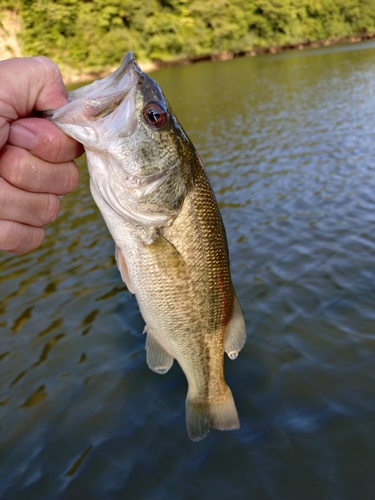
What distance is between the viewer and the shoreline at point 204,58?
44.3 metres

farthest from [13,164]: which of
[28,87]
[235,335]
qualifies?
[235,335]

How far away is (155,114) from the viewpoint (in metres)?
2.22

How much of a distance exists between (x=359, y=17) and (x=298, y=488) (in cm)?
7183

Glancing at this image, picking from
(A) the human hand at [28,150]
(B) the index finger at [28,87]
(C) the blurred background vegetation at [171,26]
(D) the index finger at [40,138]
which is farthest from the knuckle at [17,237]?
(C) the blurred background vegetation at [171,26]

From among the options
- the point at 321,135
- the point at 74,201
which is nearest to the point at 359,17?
the point at 321,135

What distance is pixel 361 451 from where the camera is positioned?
3.46 m

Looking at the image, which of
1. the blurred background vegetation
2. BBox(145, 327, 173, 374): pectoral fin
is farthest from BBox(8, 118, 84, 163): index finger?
the blurred background vegetation

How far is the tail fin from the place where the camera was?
300cm

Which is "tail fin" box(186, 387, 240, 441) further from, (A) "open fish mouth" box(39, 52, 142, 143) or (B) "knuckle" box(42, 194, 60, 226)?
(A) "open fish mouth" box(39, 52, 142, 143)

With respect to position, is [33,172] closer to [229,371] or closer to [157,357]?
[157,357]

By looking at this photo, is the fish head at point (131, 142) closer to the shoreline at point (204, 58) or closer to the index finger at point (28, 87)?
the index finger at point (28, 87)

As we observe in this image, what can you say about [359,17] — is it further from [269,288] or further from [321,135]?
[269,288]

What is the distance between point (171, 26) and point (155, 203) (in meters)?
55.0

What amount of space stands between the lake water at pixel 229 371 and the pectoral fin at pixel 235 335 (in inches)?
51.6
